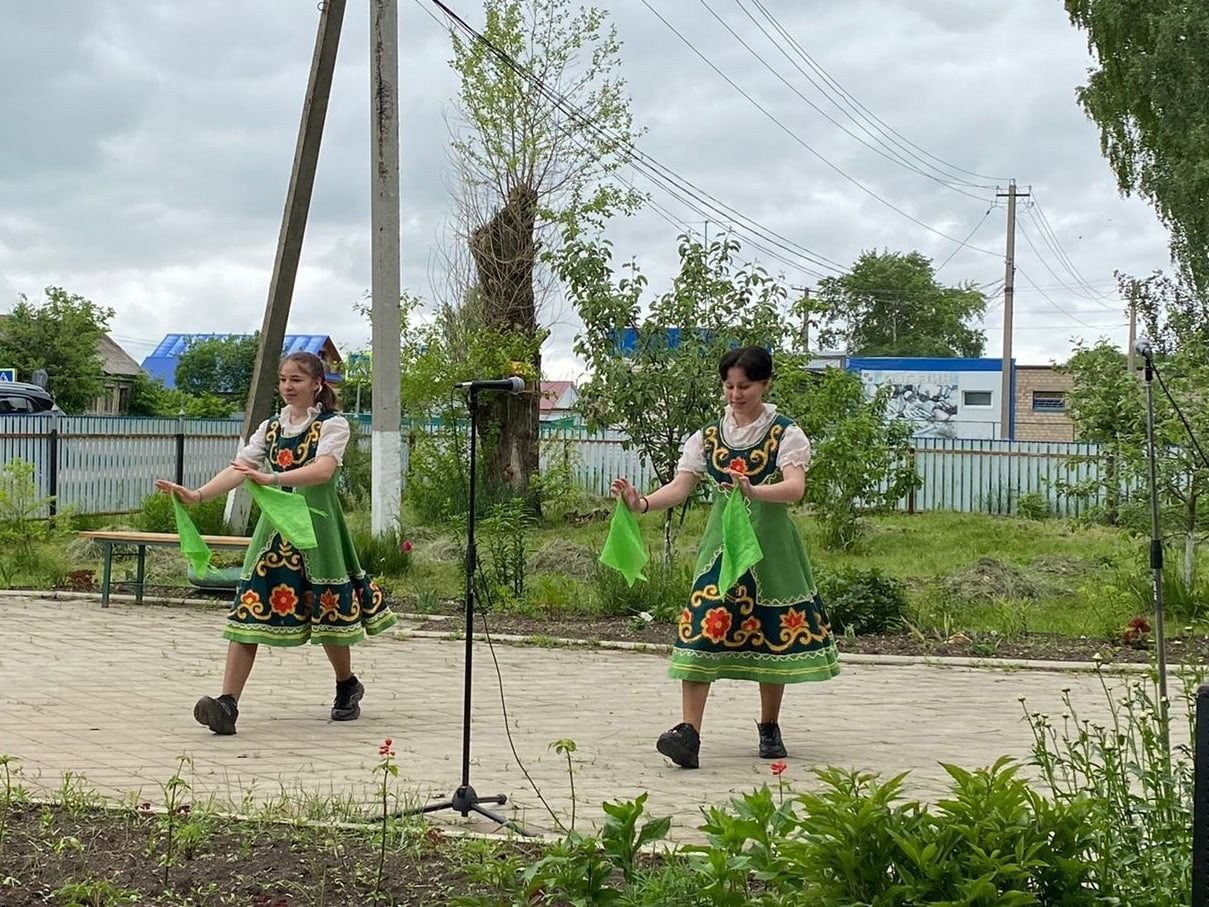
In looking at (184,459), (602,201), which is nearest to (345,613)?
(602,201)

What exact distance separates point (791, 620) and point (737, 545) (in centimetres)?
46

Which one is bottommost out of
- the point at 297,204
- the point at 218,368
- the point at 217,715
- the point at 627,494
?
the point at 217,715

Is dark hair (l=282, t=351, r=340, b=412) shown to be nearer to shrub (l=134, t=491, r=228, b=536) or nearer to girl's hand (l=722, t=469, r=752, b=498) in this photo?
girl's hand (l=722, t=469, r=752, b=498)

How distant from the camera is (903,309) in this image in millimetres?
85500

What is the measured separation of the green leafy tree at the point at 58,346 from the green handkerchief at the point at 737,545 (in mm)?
45681

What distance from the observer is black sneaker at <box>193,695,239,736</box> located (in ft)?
21.7

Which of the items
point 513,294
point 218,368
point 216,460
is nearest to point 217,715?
point 513,294

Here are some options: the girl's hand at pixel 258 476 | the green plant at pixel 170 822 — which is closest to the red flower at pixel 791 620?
the girl's hand at pixel 258 476

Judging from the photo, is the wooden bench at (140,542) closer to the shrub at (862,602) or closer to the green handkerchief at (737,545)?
the shrub at (862,602)

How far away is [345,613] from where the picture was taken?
6934 mm

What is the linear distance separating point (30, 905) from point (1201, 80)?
1071 inches

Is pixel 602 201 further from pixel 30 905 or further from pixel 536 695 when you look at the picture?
pixel 30 905

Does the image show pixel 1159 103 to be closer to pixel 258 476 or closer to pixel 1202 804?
pixel 258 476

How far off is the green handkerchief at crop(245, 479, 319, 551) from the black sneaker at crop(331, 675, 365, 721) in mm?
1021
